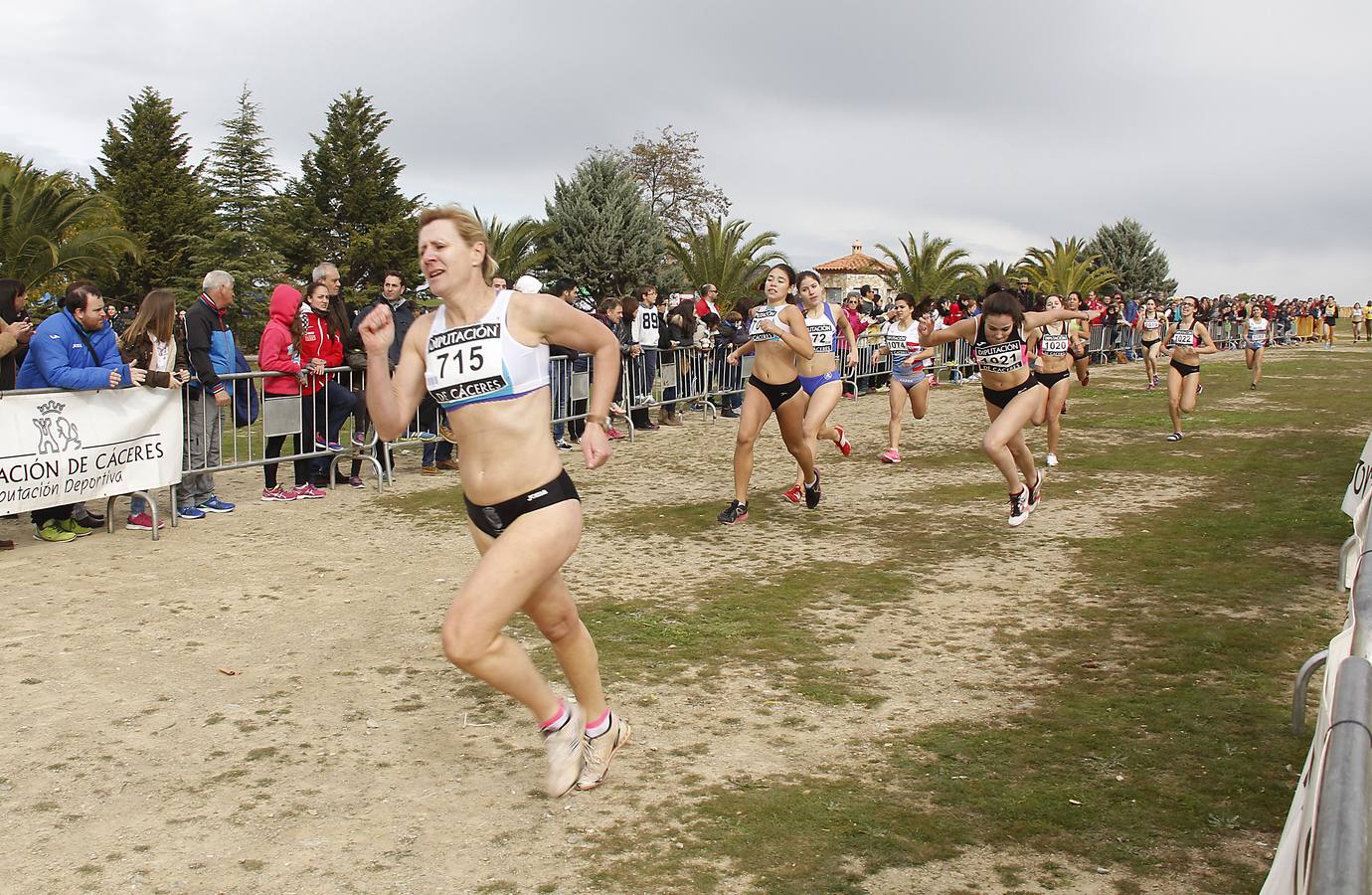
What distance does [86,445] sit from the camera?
8.88m

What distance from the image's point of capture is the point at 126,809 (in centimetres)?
428

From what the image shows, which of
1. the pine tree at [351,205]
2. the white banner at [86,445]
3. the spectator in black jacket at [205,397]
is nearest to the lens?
the white banner at [86,445]

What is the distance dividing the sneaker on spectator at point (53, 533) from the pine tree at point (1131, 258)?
58.6 metres

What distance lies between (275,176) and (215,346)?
5386 centimetres

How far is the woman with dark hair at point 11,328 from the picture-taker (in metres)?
9.05

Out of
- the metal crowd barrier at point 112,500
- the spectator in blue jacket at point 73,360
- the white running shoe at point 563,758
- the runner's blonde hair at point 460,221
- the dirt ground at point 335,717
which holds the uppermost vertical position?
the runner's blonde hair at point 460,221

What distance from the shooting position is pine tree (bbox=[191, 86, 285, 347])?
53406mm

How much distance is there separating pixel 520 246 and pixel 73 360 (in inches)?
1256

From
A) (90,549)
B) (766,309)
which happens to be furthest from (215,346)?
(766,309)

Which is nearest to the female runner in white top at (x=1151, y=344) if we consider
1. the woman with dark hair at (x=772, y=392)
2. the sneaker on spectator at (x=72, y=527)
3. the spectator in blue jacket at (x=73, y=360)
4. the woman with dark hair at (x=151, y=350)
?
the woman with dark hair at (x=772, y=392)

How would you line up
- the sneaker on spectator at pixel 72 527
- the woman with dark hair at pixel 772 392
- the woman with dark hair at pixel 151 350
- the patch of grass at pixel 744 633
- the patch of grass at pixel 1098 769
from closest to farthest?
the patch of grass at pixel 1098 769, the patch of grass at pixel 744 633, the sneaker on spectator at pixel 72 527, the woman with dark hair at pixel 151 350, the woman with dark hair at pixel 772 392

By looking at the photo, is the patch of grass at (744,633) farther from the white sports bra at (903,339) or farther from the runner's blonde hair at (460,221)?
the white sports bra at (903,339)

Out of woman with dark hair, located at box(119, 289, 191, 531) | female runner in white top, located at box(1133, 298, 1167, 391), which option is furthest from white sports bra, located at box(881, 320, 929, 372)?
female runner in white top, located at box(1133, 298, 1167, 391)

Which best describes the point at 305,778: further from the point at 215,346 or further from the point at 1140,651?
the point at 215,346
